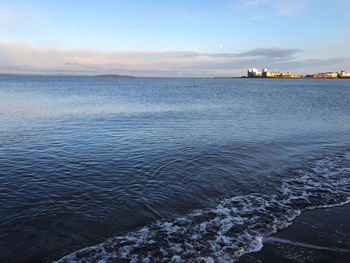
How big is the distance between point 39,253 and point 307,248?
27.9ft

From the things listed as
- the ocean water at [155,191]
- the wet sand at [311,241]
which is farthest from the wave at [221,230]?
the wet sand at [311,241]

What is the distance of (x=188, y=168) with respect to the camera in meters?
14.1

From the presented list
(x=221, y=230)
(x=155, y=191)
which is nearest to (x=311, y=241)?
(x=221, y=230)

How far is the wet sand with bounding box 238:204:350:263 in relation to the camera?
704 centimetres

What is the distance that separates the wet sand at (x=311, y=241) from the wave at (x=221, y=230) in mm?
316

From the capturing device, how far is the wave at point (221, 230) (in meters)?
7.24

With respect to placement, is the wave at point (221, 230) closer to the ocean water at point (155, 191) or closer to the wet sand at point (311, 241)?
the ocean water at point (155, 191)

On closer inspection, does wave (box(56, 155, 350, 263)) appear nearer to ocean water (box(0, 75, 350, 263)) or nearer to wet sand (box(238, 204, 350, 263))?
ocean water (box(0, 75, 350, 263))

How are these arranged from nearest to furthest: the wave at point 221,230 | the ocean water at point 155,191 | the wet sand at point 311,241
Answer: the wet sand at point 311,241
the wave at point 221,230
the ocean water at point 155,191

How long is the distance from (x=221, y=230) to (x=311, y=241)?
297 cm

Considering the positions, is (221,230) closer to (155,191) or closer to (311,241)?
(311,241)

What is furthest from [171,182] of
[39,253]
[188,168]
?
[39,253]

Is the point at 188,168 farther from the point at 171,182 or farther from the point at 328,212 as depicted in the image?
the point at 328,212

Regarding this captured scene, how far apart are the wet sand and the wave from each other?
0.32 m
